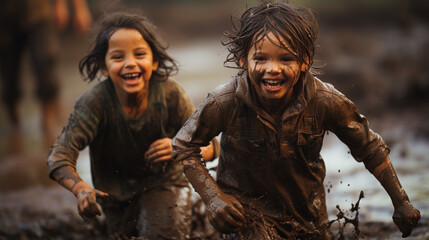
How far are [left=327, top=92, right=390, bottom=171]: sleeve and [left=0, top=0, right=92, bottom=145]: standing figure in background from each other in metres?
4.46

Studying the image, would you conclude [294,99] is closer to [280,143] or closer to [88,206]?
[280,143]

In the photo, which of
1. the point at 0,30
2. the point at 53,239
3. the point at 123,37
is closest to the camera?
the point at 123,37

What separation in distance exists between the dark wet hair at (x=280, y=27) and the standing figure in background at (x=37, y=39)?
4.18 meters

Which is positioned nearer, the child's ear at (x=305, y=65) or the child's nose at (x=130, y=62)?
the child's ear at (x=305, y=65)

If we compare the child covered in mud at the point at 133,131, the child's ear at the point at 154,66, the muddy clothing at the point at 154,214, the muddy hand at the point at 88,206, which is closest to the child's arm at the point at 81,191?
the muddy hand at the point at 88,206

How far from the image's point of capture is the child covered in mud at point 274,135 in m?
2.99

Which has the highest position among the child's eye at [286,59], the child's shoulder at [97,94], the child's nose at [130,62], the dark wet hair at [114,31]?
the dark wet hair at [114,31]

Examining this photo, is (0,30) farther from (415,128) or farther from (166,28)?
(166,28)

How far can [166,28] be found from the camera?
1719 cm

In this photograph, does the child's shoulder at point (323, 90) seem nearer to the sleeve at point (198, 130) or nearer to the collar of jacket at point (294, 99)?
the collar of jacket at point (294, 99)

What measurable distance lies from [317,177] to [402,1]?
10347 millimetres

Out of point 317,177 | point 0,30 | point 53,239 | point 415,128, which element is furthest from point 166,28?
point 317,177

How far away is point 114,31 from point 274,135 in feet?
4.54

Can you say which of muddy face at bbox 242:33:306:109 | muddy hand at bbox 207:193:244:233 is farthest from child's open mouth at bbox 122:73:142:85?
muddy hand at bbox 207:193:244:233
